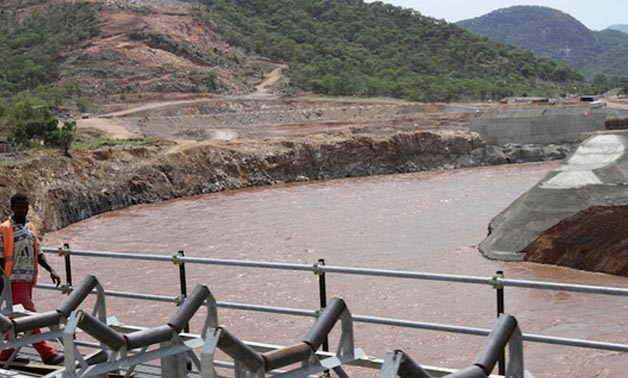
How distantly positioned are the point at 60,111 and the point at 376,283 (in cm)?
5762

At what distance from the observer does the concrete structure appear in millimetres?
59625

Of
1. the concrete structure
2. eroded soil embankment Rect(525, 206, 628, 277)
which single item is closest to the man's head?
eroded soil embankment Rect(525, 206, 628, 277)

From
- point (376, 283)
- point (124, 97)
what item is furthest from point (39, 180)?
point (124, 97)

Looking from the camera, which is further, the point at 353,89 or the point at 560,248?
the point at 353,89

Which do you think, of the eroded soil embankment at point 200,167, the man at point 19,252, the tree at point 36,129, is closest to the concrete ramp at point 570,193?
the man at point 19,252

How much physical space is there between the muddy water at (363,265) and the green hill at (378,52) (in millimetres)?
53387

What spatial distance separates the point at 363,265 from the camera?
21188 mm

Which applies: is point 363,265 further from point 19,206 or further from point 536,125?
point 536,125

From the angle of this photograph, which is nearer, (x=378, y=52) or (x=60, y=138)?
(x=60, y=138)

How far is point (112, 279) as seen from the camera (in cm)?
2000

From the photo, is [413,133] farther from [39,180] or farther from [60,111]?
[60,111]

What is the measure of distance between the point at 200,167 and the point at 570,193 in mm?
28522

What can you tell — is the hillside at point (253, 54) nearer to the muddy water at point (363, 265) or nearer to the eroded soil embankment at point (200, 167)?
the eroded soil embankment at point (200, 167)

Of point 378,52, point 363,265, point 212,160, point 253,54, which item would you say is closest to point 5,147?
point 212,160
